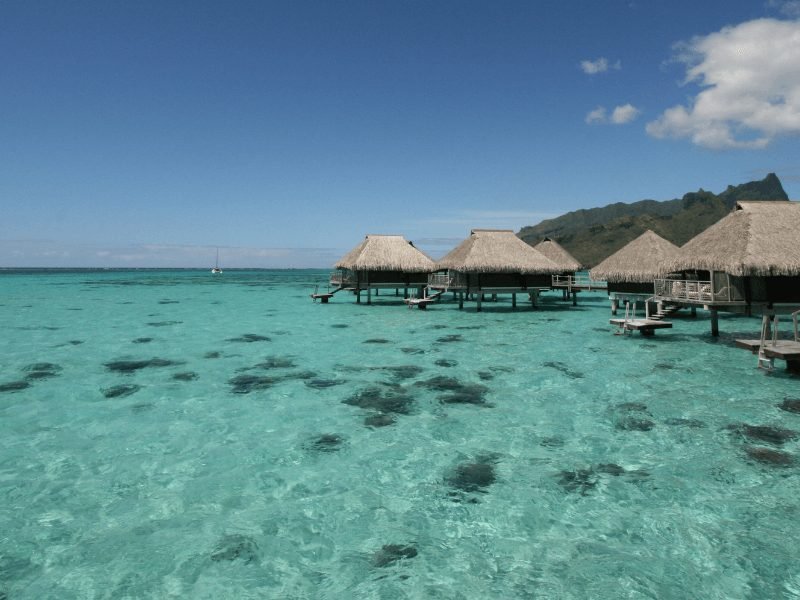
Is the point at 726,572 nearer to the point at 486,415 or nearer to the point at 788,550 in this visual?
the point at 788,550

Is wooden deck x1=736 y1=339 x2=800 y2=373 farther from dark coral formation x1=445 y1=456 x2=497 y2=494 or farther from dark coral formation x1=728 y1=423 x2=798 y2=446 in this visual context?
dark coral formation x1=445 y1=456 x2=497 y2=494

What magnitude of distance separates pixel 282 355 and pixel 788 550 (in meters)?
14.5

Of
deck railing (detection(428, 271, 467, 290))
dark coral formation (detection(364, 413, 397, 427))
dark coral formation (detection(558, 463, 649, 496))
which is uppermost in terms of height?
deck railing (detection(428, 271, 467, 290))

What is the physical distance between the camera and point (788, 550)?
16.5 feet

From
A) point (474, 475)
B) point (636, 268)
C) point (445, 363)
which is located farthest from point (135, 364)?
point (636, 268)

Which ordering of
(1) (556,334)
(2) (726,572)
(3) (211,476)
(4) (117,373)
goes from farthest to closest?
1. (1) (556,334)
2. (4) (117,373)
3. (3) (211,476)
4. (2) (726,572)

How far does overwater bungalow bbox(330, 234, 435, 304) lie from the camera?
32719 mm

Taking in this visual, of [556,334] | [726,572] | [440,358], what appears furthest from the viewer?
[556,334]

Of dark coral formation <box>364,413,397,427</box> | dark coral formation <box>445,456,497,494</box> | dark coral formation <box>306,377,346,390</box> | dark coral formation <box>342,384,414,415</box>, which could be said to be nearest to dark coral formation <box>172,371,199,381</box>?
dark coral formation <box>306,377,346,390</box>

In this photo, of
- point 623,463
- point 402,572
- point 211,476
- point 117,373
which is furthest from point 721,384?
point 117,373

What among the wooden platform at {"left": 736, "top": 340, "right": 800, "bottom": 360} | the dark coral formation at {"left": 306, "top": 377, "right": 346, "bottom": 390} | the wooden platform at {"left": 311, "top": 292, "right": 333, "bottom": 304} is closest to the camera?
the wooden platform at {"left": 736, "top": 340, "right": 800, "bottom": 360}

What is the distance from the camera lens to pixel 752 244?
1587cm

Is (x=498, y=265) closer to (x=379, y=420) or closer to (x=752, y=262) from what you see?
(x=752, y=262)

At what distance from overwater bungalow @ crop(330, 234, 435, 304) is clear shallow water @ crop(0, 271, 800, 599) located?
18241 millimetres
